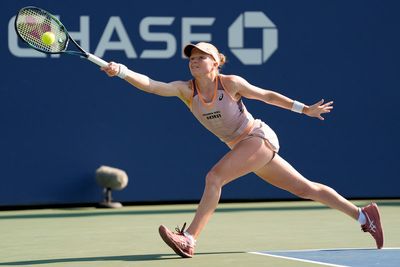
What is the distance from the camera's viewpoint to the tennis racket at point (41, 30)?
6223 mm

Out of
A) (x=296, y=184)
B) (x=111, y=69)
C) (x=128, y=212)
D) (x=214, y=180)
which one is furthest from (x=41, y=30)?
(x=128, y=212)

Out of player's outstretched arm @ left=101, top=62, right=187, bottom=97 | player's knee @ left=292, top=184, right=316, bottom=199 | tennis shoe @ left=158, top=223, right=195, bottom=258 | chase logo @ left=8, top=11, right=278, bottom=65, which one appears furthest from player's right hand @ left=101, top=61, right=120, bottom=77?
chase logo @ left=8, top=11, right=278, bottom=65

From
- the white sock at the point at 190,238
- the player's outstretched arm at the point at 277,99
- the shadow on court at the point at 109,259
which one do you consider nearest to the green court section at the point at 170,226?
the shadow on court at the point at 109,259

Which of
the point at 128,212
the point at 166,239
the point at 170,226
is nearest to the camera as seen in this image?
the point at 166,239

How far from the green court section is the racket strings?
1.29 metres

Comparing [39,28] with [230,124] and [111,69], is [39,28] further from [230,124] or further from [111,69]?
[230,124]

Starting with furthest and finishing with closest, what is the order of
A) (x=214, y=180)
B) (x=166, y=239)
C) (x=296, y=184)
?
(x=296, y=184)
(x=214, y=180)
(x=166, y=239)

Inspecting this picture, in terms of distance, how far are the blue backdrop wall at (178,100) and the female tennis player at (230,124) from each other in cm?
367

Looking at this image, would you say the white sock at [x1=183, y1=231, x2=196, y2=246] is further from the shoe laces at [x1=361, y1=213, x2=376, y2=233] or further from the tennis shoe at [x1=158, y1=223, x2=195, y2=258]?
the shoe laces at [x1=361, y1=213, x2=376, y2=233]

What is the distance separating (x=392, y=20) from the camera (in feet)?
33.6

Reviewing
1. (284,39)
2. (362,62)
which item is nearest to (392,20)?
(362,62)

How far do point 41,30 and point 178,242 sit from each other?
1652 mm

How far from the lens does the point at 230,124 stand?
19.9 ft

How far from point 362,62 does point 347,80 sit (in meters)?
0.25
